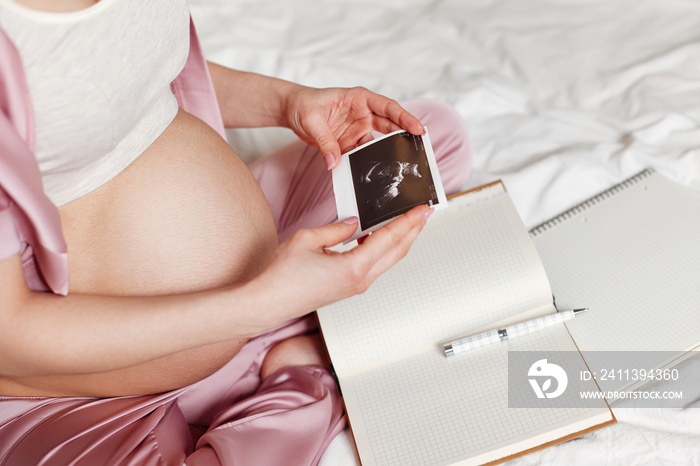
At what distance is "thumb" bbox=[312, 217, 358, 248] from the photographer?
29.1 inches

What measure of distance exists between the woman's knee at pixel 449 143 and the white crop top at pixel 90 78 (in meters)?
0.53

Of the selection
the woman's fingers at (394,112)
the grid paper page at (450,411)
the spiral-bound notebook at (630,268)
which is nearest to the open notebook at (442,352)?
the grid paper page at (450,411)

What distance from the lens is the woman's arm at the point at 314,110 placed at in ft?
3.15

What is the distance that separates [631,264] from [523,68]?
64cm

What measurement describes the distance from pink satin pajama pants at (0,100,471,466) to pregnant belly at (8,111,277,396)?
0.10 ft

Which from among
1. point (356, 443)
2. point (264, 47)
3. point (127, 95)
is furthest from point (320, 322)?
point (264, 47)

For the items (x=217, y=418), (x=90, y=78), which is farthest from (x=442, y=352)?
(x=90, y=78)

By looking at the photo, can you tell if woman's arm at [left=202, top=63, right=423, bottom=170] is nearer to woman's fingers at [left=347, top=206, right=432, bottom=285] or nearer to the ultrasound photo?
the ultrasound photo

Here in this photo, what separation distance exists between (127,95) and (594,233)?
85 centimetres

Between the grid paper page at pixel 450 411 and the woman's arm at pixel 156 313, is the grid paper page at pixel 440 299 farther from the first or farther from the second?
the woman's arm at pixel 156 313

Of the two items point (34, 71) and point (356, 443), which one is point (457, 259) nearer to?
point (356, 443)

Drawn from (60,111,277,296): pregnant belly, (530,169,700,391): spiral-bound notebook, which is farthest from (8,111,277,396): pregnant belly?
(530,169,700,391): spiral-bound notebook

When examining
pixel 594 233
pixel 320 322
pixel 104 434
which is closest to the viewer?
pixel 104 434

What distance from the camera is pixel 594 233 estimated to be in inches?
43.0
